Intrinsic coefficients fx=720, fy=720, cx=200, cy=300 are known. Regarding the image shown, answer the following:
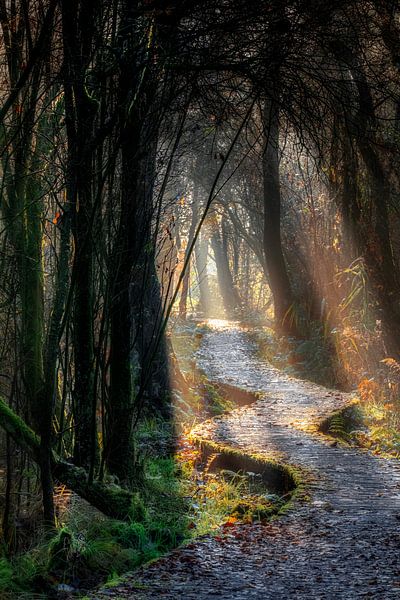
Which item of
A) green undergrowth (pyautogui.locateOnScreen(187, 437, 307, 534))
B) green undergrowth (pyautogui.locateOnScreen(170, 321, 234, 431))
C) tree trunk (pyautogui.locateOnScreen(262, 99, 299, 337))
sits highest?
tree trunk (pyautogui.locateOnScreen(262, 99, 299, 337))

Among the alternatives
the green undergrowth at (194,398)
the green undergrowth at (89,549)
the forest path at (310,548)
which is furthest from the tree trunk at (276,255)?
the green undergrowth at (89,549)

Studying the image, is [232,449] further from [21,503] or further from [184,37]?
[184,37]

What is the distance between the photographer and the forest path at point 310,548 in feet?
14.8

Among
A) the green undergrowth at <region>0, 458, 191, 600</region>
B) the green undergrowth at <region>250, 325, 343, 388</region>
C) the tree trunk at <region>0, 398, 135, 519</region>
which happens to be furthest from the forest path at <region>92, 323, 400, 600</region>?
the green undergrowth at <region>250, 325, 343, 388</region>

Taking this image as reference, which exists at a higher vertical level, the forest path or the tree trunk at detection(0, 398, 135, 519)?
the tree trunk at detection(0, 398, 135, 519)

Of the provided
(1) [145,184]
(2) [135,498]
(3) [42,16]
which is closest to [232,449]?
(2) [135,498]

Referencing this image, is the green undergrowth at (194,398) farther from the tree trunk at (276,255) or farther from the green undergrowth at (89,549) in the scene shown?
the green undergrowth at (89,549)

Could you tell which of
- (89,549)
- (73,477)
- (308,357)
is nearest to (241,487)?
(73,477)

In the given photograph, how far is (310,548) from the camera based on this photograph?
5.28 metres

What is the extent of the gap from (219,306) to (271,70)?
134 feet

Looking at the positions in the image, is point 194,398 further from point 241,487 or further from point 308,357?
point 241,487

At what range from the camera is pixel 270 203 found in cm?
1759

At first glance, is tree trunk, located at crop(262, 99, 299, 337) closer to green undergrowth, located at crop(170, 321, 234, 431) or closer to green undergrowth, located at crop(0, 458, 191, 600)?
green undergrowth, located at crop(170, 321, 234, 431)

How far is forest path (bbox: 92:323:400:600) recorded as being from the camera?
4.52 meters
